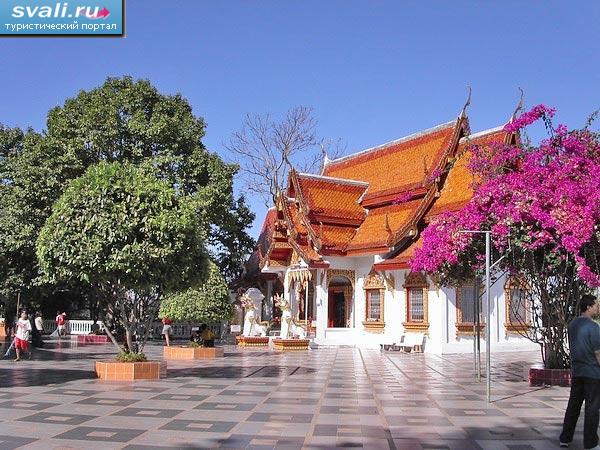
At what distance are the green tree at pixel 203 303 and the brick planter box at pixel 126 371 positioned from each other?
9.28 metres

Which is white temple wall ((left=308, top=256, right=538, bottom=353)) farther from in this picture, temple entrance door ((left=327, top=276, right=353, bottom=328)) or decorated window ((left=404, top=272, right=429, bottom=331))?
temple entrance door ((left=327, top=276, right=353, bottom=328))

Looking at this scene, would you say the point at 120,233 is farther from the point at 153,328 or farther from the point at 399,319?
the point at 153,328

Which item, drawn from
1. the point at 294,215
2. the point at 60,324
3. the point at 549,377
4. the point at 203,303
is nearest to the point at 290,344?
the point at 203,303

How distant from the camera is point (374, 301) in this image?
2895 centimetres

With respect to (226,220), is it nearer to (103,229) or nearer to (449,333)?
(449,333)

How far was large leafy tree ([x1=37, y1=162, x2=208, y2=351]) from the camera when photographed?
45.6 feet

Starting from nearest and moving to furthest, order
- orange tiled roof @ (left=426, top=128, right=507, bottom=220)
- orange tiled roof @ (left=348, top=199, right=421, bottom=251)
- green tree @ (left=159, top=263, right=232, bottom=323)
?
1. green tree @ (left=159, top=263, right=232, bottom=323)
2. orange tiled roof @ (left=426, top=128, right=507, bottom=220)
3. orange tiled roof @ (left=348, top=199, right=421, bottom=251)

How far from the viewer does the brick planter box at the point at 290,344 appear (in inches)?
1045

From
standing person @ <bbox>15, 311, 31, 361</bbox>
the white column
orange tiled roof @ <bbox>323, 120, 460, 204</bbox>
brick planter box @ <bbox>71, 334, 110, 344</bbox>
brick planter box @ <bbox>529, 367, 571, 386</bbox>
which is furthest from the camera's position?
brick planter box @ <bbox>71, 334, 110, 344</bbox>

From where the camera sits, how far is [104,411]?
33.3 ft

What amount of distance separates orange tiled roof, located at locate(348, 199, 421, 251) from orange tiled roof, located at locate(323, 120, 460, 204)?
739 mm

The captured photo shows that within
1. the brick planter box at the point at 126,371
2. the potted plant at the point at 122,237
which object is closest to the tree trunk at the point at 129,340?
the potted plant at the point at 122,237

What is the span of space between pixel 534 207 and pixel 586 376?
6.03 metres

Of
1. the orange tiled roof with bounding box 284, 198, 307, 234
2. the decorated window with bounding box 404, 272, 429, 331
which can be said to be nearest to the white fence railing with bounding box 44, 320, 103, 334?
the orange tiled roof with bounding box 284, 198, 307, 234
